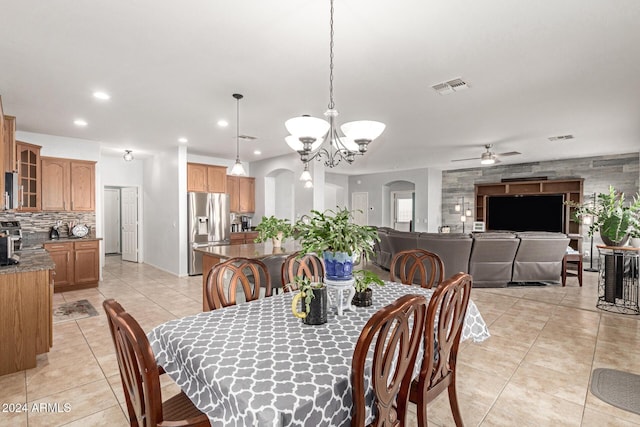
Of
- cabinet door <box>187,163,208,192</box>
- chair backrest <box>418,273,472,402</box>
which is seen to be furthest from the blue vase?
cabinet door <box>187,163,208,192</box>

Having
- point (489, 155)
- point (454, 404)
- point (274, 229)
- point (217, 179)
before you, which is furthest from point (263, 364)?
point (217, 179)

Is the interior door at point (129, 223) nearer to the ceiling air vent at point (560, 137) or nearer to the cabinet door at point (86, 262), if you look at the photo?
the cabinet door at point (86, 262)

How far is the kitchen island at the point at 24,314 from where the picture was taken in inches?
103

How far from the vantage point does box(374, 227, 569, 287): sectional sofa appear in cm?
534

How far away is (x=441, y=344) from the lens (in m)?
1.70

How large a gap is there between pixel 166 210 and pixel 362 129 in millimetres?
5701

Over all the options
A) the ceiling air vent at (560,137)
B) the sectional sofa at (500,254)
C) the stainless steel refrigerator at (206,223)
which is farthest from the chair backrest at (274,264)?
the ceiling air vent at (560,137)

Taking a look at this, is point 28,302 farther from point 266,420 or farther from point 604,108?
point 604,108

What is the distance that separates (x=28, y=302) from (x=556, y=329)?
512 cm

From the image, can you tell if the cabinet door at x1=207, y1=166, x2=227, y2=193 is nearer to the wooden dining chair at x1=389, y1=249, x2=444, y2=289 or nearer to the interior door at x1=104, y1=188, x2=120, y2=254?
the interior door at x1=104, y1=188, x2=120, y2=254

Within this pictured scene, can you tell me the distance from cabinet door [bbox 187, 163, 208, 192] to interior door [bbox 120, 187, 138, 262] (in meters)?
2.19

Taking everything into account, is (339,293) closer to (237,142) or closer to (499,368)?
(499,368)

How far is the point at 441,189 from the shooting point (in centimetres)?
984

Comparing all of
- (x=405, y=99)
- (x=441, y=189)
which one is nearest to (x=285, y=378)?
(x=405, y=99)
